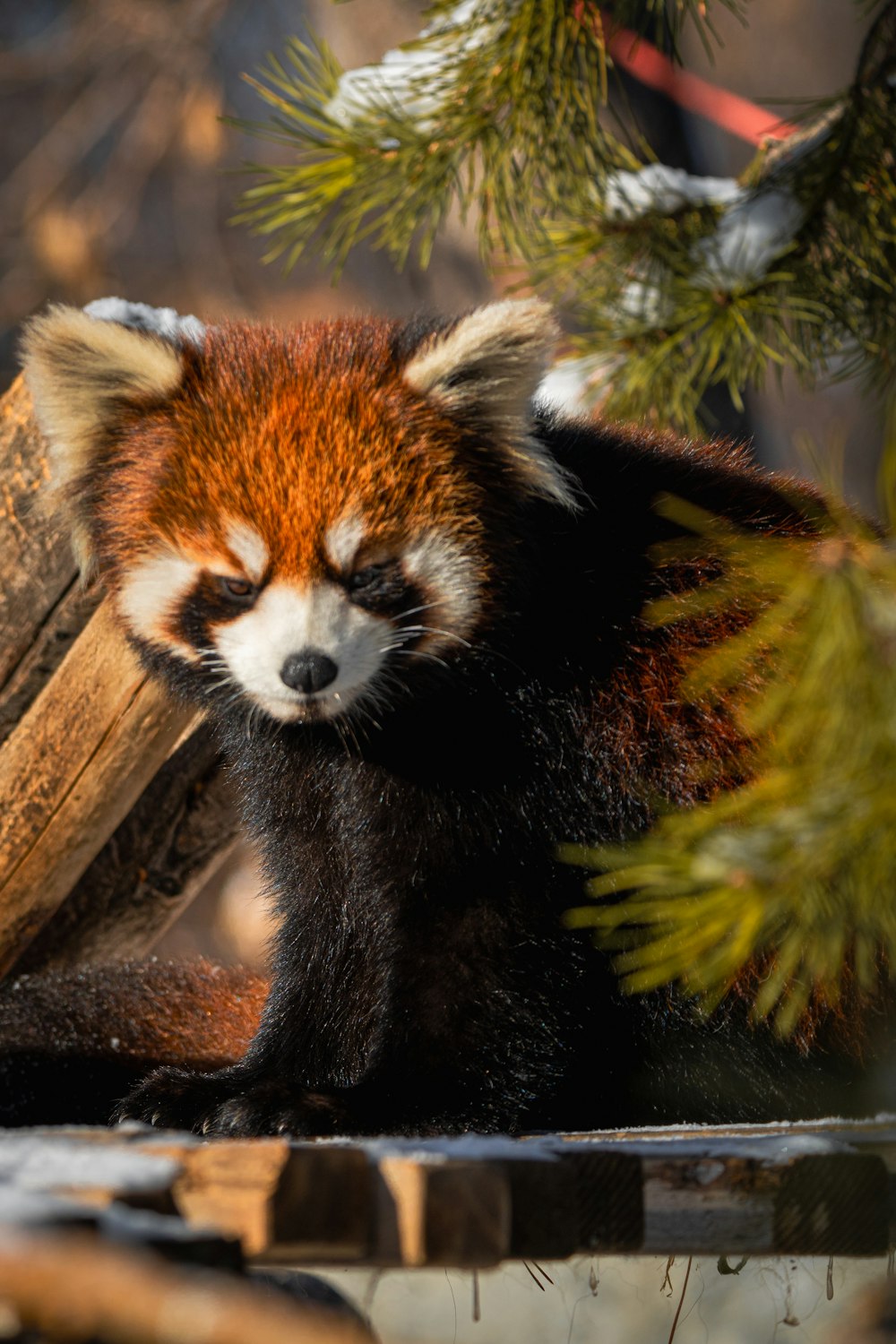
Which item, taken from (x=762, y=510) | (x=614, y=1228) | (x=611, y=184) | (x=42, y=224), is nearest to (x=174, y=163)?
(x=42, y=224)

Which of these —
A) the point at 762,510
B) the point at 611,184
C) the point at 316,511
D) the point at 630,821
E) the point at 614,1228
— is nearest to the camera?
the point at 614,1228

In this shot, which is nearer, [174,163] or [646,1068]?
[646,1068]

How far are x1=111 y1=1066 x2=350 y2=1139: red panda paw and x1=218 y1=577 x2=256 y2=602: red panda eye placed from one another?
26.5 inches

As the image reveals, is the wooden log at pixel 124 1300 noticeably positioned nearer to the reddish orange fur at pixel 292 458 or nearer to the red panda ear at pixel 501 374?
the reddish orange fur at pixel 292 458

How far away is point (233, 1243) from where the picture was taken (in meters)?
1.07

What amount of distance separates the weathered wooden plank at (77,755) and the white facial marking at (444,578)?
0.88 metres

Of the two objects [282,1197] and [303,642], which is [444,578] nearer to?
[303,642]

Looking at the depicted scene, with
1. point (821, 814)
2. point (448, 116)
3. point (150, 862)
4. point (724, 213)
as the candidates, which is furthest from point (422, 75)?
point (821, 814)

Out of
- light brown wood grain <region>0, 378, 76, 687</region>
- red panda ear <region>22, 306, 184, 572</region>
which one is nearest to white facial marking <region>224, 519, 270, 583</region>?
red panda ear <region>22, 306, 184, 572</region>

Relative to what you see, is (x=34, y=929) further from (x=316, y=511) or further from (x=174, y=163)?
(x=174, y=163)

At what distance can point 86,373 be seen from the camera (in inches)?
79.4

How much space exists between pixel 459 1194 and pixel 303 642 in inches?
31.1

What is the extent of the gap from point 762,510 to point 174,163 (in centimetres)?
714

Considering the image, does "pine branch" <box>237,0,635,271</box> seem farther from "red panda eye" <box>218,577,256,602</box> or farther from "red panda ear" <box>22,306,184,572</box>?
"red panda eye" <box>218,577,256,602</box>
